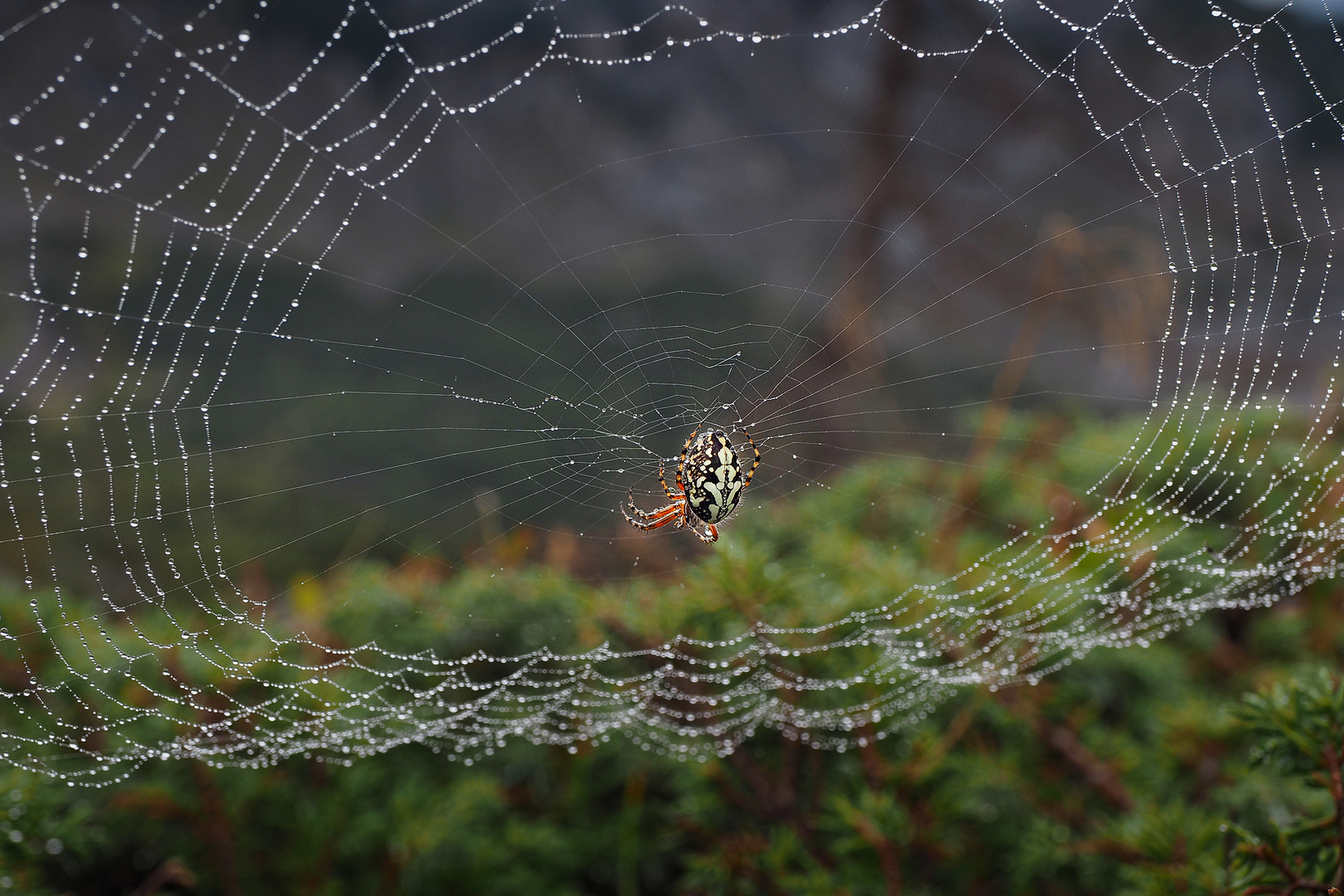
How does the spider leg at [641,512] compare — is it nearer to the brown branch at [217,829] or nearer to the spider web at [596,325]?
the spider web at [596,325]

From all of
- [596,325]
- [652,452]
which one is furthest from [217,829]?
[596,325]

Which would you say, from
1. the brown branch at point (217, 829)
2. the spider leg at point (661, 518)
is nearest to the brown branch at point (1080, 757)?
the spider leg at point (661, 518)

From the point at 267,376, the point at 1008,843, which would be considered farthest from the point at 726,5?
the point at 1008,843

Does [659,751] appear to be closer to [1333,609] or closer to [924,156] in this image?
[1333,609]

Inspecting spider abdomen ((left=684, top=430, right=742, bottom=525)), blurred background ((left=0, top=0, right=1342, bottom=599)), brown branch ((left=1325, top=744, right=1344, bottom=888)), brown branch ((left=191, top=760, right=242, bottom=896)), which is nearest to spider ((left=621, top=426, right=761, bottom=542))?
spider abdomen ((left=684, top=430, right=742, bottom=525))

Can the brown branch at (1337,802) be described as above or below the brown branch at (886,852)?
above

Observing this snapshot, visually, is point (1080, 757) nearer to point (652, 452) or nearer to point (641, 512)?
point (641, 512)
